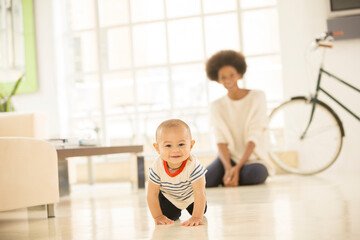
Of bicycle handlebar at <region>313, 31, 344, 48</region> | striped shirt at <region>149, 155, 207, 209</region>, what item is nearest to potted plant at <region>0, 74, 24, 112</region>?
bicycle handlebar at <region>313, 31, 344, 48</region>

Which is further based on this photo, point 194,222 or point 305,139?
point 305,139

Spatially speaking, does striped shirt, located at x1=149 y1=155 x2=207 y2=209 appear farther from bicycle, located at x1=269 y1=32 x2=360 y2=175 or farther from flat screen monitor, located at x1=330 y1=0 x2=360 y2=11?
flat screen monitor, located at x1=330 y1=0 x2=360 y2=11

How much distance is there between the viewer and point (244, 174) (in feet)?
10.3

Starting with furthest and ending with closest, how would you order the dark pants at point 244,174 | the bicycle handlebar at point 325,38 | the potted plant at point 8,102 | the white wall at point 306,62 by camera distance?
the potted plant at point 8,102 → the white wall at point 306,62 → the bicycle handlebar at point 325,38 → the dark pants at point 244,174

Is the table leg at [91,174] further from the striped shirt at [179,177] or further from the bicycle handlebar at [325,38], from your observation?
the striped shirt at [179,177]

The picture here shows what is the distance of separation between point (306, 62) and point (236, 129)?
3.80 feet

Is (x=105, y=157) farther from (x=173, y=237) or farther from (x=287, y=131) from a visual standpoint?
(x=173, y=237)

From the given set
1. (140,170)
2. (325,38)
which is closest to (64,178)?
(140,170)

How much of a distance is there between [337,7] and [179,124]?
2899mm

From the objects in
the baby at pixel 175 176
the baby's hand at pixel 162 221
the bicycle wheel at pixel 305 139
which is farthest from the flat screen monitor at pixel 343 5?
the baby's hand at pixel 162 221

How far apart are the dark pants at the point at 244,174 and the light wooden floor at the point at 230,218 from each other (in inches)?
11.5

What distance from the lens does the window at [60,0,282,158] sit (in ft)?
14.1

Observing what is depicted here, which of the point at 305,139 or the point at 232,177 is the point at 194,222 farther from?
the point at 305,139

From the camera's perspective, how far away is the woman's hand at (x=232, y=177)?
10.3 ft
